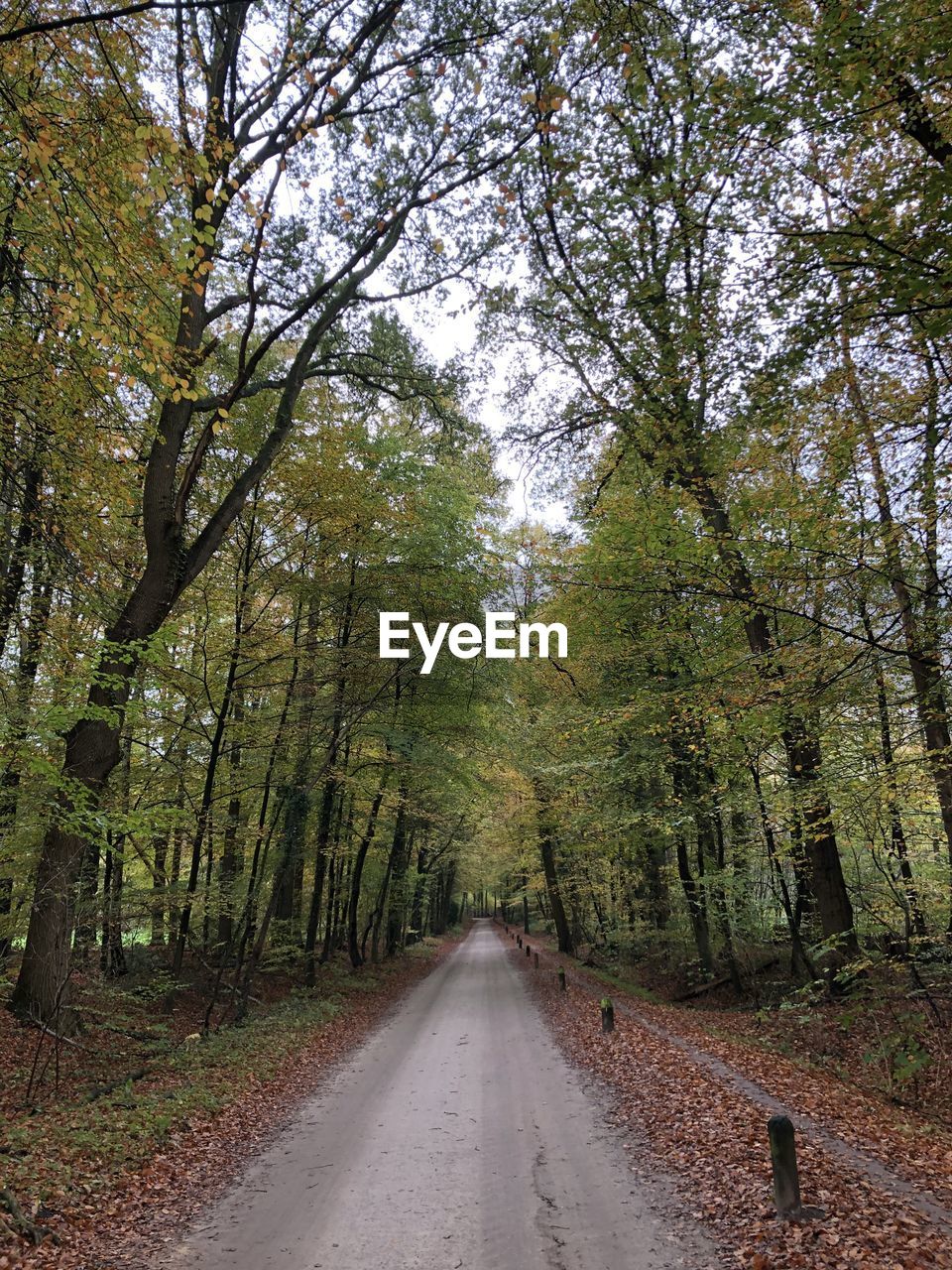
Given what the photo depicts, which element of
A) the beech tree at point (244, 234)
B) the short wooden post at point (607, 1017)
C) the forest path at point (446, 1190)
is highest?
the beech tree at point (244, 234)

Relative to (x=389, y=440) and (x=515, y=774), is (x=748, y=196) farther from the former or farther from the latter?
(x=515, y=774)

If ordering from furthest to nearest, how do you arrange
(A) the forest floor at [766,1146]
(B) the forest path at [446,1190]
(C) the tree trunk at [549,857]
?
(C) the tree trunk at [549,857] < (B) the forest path at [446,1190] < (A) the forest floor at [766,1146]

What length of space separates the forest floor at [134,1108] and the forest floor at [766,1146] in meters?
4.30

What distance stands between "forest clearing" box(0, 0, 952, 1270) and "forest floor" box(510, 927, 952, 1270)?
0.20ft

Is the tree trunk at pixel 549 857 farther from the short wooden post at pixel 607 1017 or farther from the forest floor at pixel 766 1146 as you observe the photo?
the forest floor at pixel 766 1146

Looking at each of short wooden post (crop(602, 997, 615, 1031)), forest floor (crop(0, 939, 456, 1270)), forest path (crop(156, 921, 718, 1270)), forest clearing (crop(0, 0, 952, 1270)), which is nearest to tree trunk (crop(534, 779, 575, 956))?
forest clearing (crop(0, 0, 952, 1270))

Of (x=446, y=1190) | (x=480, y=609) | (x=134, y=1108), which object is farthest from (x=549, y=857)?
(x=446, y=1190)

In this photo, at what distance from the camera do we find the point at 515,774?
23438mm

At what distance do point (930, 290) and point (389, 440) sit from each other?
12171 millimetres

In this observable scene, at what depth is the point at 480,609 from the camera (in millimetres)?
15547

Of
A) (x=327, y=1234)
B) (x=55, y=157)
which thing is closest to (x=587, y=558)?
(x=55, y=157)

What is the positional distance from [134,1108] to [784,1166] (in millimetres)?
6738

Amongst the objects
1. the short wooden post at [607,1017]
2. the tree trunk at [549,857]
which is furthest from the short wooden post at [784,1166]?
the tree trunk at [549,857]

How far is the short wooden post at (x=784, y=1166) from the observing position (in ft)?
15.1
